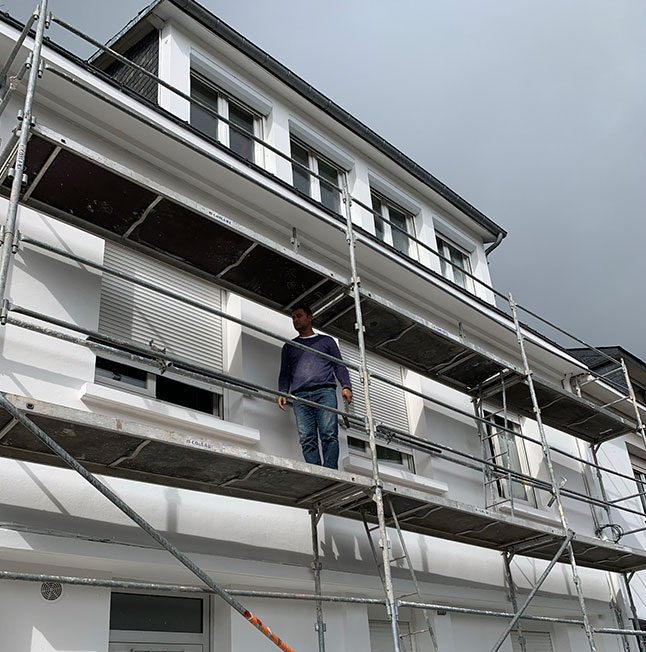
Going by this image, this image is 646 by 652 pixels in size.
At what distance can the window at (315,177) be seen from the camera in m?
9.33

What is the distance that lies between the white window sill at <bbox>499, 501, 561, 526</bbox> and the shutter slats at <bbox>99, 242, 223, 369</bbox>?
13.7 ft

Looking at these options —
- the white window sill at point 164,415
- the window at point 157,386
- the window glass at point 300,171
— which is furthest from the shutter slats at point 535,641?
the window glass at point 300,171

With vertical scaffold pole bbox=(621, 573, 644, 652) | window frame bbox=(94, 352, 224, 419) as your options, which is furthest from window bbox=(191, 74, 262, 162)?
vertical scaffold pole bbox=(621, 573, 644, 652)

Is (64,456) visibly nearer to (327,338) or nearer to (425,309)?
(327,338)

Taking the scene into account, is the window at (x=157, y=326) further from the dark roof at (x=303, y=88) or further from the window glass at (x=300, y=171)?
the dark roof at (x=303, y=88)

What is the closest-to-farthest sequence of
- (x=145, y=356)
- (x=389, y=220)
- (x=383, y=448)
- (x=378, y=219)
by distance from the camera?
(x=145, y=356) → (x=383, y=448) → (x=378, y=219) → (x=389, y=220)

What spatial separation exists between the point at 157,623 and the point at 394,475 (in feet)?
9.17

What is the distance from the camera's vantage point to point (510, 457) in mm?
9883

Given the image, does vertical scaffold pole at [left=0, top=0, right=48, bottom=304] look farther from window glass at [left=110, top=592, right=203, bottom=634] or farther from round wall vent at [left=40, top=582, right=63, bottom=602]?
window glass at [left=110, top=592, right=203, bottom=634]

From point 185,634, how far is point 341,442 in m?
2.37

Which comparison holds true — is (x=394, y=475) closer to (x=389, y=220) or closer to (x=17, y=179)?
(x=389, y=220)

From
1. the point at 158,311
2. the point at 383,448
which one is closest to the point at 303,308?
the point at 158,311

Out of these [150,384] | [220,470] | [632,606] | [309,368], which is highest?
[309,368]

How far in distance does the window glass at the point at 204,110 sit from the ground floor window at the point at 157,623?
16.0 feet
